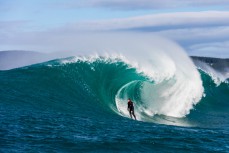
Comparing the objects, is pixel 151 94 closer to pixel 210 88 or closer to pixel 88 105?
pixel 88 105

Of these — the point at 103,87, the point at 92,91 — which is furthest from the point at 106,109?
the point at 103,87

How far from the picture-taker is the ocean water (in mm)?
13406

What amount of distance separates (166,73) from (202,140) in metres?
12.0

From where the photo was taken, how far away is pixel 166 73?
2641cm

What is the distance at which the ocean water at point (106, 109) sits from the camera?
1341 cm

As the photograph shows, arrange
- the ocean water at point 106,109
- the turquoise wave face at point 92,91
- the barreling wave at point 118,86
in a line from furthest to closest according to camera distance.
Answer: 1. the barreling wave at point 118,86
2. the turquoise wave face at point 92,91
3. the ocean water at point 106,109

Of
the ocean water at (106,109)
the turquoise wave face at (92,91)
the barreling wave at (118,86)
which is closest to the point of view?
the ocean water at (106,109)

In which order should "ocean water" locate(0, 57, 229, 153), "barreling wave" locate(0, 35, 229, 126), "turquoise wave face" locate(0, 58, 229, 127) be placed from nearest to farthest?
"ocean water" locate(0, 57, 229, 153) < "turquoise wave face" locate(0, 58, 229, 127) < "barreling wave" locate(0, 35, 229, 126)

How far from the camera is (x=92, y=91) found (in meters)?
22.4

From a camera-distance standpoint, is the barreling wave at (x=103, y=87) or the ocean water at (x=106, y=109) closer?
the ocean water at (x=106, y=109)

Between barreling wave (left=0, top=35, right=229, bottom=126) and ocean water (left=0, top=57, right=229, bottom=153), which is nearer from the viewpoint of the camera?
ocean water (left=0, top=57, right=229, bottom=153)

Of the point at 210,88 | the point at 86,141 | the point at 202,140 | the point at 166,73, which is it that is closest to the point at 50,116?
the point at 86,141

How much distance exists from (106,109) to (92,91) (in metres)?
2.25

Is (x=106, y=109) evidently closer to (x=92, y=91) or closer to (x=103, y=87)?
(x=92, y=91)
